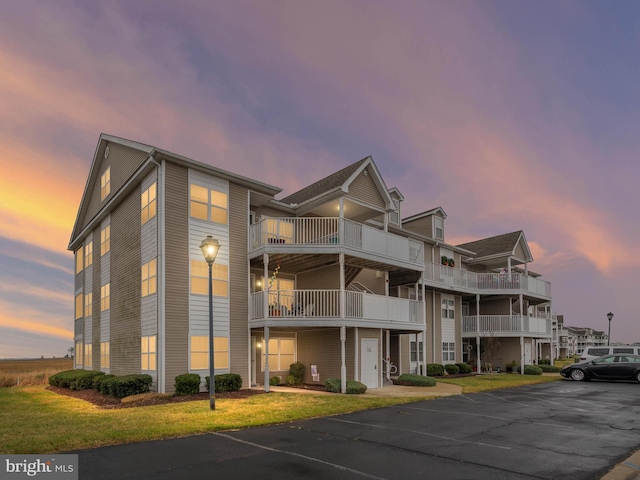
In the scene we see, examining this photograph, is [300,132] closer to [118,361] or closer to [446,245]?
[446,245]

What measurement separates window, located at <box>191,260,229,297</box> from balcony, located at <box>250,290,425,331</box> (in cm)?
143

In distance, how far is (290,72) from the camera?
78.9 ft

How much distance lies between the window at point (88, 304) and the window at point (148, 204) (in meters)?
10.6

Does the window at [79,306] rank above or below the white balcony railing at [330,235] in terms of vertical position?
below

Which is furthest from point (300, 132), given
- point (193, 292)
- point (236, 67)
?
point (193, 292)

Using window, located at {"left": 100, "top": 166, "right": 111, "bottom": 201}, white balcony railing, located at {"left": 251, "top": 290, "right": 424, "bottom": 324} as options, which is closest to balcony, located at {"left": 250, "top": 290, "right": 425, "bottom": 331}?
white balcony railing, located at {"left": 251, "top": 290, "right": 424, "bottom": 324}

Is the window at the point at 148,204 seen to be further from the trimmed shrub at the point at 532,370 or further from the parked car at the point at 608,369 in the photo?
the trimmed shrub at the point at 532,370

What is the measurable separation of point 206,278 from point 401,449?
1290 cm

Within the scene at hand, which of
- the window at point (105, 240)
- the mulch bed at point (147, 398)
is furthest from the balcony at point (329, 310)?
the window at point (105, 240)

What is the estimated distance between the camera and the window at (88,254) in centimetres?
2998

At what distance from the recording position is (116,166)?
25.8 meters

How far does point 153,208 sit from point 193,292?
3916 millimetres

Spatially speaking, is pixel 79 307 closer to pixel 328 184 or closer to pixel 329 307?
pixel 328 184

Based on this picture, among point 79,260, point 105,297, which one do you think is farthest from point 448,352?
point 79,260
